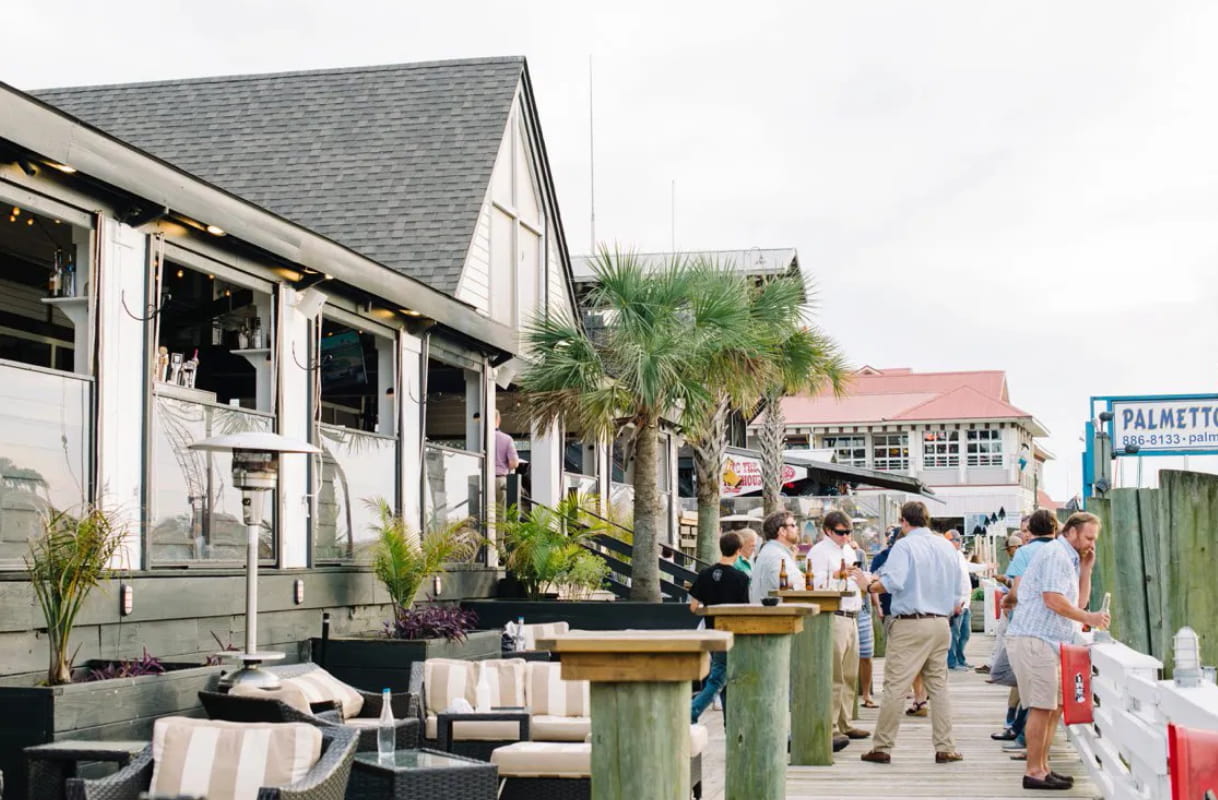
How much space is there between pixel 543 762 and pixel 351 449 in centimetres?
523

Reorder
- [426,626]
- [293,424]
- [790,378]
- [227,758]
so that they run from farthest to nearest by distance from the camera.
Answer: [790,378] → [426,626] → [293,424] → [227,758]

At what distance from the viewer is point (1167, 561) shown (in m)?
9.88

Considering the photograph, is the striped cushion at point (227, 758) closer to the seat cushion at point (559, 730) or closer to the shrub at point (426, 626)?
the seat cushion at point (559, 730)

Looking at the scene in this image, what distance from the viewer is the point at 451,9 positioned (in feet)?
66.4

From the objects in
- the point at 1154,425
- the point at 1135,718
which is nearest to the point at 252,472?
the point at 1135,718

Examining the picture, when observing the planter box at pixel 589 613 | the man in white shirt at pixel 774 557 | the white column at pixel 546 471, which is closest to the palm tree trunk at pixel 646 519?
the planter box at pixel 589 613

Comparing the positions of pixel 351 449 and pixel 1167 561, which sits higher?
pixel 351 449

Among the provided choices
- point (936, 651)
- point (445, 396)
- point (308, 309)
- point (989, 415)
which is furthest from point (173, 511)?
point (989, 415)

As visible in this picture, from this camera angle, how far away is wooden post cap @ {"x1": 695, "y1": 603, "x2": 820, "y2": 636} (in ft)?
27.4

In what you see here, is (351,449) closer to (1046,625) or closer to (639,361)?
(639,361)

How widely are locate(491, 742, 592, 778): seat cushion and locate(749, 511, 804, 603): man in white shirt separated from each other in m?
3.99

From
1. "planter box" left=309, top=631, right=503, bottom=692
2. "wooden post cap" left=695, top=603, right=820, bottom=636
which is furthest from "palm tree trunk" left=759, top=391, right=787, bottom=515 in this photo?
"wooden post cap" left=695, top=603, right=820, bottom=636

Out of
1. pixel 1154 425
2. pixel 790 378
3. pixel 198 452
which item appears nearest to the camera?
pixel 198 452

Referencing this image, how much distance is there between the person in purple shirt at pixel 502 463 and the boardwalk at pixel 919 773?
3.92 meters
